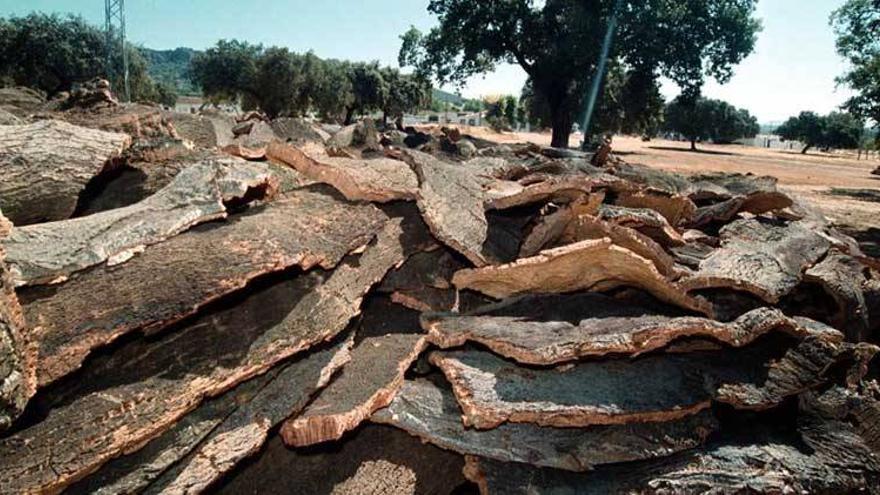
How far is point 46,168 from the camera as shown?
8.05 feet

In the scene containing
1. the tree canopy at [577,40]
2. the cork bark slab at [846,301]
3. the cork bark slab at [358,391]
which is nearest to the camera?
the cork bark slab at [358,391]

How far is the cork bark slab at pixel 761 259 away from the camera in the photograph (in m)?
2.39

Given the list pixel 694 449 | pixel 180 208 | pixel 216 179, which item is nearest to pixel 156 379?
pixel 180 208

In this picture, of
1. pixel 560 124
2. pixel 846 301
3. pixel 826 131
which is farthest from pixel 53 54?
pixel 826 131

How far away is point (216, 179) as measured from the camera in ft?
7.61

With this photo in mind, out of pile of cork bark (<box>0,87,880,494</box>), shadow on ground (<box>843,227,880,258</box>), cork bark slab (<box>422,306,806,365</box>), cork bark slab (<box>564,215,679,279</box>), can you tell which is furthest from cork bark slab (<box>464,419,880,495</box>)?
shadow on ground (<box>843,227,880,258</box>)

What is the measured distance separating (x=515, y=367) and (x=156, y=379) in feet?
4.14

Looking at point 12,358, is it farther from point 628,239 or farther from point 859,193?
point 859,193

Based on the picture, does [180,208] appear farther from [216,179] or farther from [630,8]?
[630,8]

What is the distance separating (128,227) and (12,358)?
0.68 meters

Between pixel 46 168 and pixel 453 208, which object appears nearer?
pixel 46 168

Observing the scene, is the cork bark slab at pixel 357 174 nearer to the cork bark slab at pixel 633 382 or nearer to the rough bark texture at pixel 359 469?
the cork bark slab at pixel 633 382

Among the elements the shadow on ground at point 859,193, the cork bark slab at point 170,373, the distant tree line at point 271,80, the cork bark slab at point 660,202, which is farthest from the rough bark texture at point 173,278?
the distant tree line at point 271,80

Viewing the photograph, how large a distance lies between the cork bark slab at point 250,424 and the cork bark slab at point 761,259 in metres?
1.63
